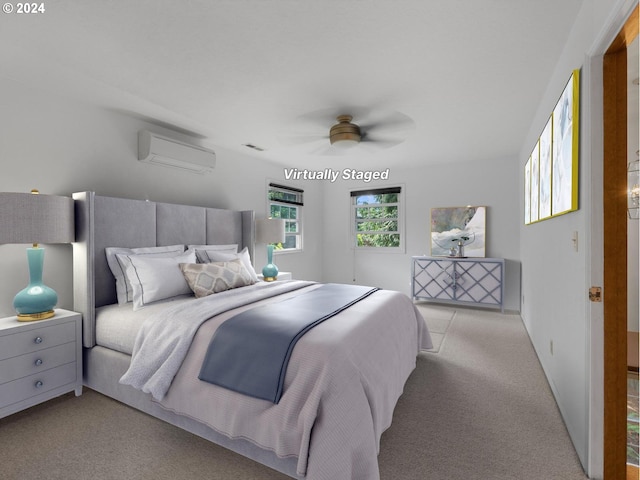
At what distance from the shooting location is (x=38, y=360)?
6.94 feet

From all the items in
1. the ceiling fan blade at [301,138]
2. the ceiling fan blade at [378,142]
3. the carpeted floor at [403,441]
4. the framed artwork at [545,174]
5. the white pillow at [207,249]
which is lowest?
the carpeted floor at [403,441]

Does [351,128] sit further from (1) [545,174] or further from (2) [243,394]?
(2) [243,394]

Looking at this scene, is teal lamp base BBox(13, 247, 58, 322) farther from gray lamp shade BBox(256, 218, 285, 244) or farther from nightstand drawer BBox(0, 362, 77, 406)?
gray lamp shade BBox(256, 218, 285, 244)

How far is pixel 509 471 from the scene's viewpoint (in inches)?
62.7

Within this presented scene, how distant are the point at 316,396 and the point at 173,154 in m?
2.97

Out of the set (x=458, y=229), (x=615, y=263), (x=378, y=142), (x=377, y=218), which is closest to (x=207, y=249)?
(x=378, y=142)

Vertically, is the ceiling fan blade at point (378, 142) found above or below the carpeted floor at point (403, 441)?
above

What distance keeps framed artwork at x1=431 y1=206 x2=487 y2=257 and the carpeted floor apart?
8.87ft

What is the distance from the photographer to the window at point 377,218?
19.0ft

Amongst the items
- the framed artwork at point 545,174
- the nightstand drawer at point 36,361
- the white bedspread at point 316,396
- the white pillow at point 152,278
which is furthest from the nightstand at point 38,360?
the framed artwork at point 545,174

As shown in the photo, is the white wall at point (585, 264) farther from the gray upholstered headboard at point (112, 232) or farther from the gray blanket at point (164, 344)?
the gray upholstered headboard at point (112, 232)

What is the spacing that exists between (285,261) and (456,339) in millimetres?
2916

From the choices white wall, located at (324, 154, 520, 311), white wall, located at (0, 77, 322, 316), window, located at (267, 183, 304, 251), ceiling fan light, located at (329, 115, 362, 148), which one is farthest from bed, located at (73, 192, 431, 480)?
white wall, located at (324, 154, 520, 311)

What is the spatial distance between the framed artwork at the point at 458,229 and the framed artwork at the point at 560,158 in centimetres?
220
